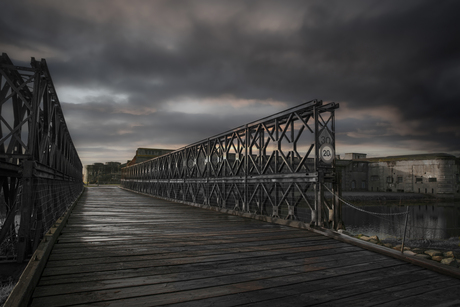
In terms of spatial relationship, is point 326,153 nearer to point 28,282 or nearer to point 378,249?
point 378,249

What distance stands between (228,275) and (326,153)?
191 inches

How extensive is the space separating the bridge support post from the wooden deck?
2.06 ft

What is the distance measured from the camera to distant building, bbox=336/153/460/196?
55.9 meters

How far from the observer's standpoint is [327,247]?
552cm

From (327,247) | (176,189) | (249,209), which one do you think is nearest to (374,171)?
(176,189)

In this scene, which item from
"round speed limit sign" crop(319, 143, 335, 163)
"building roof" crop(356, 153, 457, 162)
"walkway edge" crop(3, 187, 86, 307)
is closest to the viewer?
"walkway edge" crop(3, 187, 86, 307)

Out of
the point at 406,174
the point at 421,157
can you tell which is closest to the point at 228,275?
the point at 406,174

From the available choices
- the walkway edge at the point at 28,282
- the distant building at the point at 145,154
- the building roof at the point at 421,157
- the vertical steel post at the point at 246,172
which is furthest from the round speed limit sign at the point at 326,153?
the building roof at the point at 421,157

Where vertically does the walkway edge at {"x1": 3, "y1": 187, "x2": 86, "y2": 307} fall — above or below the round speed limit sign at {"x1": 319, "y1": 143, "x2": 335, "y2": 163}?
below

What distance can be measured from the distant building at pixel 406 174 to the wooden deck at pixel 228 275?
195 feet

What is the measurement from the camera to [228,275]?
3.85 metres

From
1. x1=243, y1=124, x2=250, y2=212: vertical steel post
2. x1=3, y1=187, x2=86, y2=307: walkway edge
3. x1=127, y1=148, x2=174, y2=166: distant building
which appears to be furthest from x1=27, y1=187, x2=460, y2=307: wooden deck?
x1=127, y1=148, x2=174, y2=166: distant building

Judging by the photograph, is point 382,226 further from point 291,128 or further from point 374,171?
point 374,171

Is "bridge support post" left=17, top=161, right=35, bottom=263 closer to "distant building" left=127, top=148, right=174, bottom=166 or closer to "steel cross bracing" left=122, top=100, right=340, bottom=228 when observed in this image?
"steel cross bracing" left=122, top=100, right=340, bottom=228
